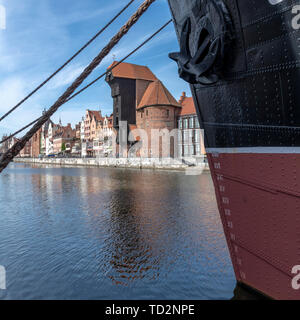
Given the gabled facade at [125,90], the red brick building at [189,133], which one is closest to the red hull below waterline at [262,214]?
the red brick building at [189,133]

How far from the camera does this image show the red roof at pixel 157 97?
4219 centimetres

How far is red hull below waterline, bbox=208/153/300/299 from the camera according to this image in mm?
2289

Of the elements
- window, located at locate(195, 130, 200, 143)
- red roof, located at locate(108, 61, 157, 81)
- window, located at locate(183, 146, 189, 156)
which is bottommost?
window, located at locate(183, 146, 189, 156)

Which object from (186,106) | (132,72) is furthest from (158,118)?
(132,72)

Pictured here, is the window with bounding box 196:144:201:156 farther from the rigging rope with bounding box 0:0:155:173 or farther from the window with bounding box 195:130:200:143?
the rigging rope with bounding box 0:0:155:173

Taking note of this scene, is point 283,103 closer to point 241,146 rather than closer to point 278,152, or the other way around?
point 278,152

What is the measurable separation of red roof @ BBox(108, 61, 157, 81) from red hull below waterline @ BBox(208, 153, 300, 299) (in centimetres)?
4191

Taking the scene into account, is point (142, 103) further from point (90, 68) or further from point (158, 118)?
point (90, 68)

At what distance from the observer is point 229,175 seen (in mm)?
2844

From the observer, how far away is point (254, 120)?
2410 millimetres

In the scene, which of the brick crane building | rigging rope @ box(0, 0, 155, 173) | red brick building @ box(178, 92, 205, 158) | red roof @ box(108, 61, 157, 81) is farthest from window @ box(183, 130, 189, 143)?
rigging rope @ box(0, 0, 155, 173)

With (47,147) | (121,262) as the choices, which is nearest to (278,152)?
(121,262)

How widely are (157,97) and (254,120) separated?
41.3 m
